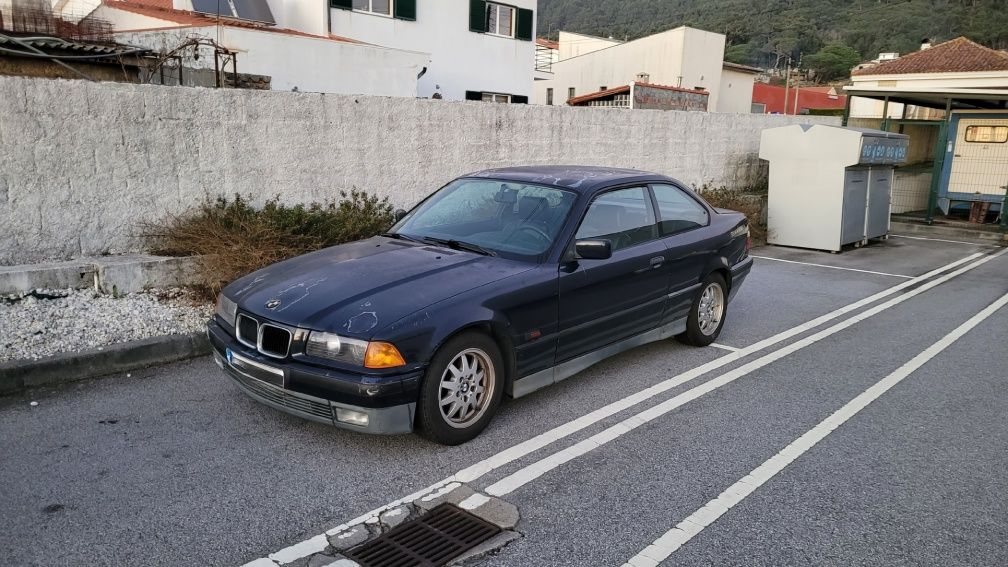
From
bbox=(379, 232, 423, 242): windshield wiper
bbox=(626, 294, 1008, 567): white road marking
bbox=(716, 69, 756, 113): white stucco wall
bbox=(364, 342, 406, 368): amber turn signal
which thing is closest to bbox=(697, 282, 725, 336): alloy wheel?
bbox=(626, 294, 1008, 567): white road marking

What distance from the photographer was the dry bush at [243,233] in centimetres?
659

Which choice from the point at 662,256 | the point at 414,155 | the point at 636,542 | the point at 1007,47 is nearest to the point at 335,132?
the point at 414,155

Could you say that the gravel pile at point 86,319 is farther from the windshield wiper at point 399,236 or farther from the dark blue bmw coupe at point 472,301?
the windshield wiper at point 399,236

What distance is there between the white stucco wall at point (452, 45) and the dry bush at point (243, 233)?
Answer: 13.8 m

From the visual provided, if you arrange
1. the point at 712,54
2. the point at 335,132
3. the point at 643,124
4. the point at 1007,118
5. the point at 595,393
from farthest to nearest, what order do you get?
the point at 712,54
the point at 1007,118
the point at 643,124
the point at 335,132
the point at 595,393

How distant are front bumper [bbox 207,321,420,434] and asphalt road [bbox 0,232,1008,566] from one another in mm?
283

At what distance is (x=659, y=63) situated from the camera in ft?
118

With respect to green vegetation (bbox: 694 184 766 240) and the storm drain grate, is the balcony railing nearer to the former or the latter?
green vegetation (bbox: 694 184 766 240)

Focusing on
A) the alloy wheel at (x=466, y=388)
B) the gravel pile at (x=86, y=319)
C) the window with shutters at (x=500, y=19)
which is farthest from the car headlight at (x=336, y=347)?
the window with shutters at (x=500, y=19)

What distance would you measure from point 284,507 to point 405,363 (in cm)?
92

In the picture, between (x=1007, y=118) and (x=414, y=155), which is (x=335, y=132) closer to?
(x=414, y=155)

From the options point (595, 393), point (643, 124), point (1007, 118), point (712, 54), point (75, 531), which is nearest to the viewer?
point (75, 531)

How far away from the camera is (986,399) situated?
17.5 ft

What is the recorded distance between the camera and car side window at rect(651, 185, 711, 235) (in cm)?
592
